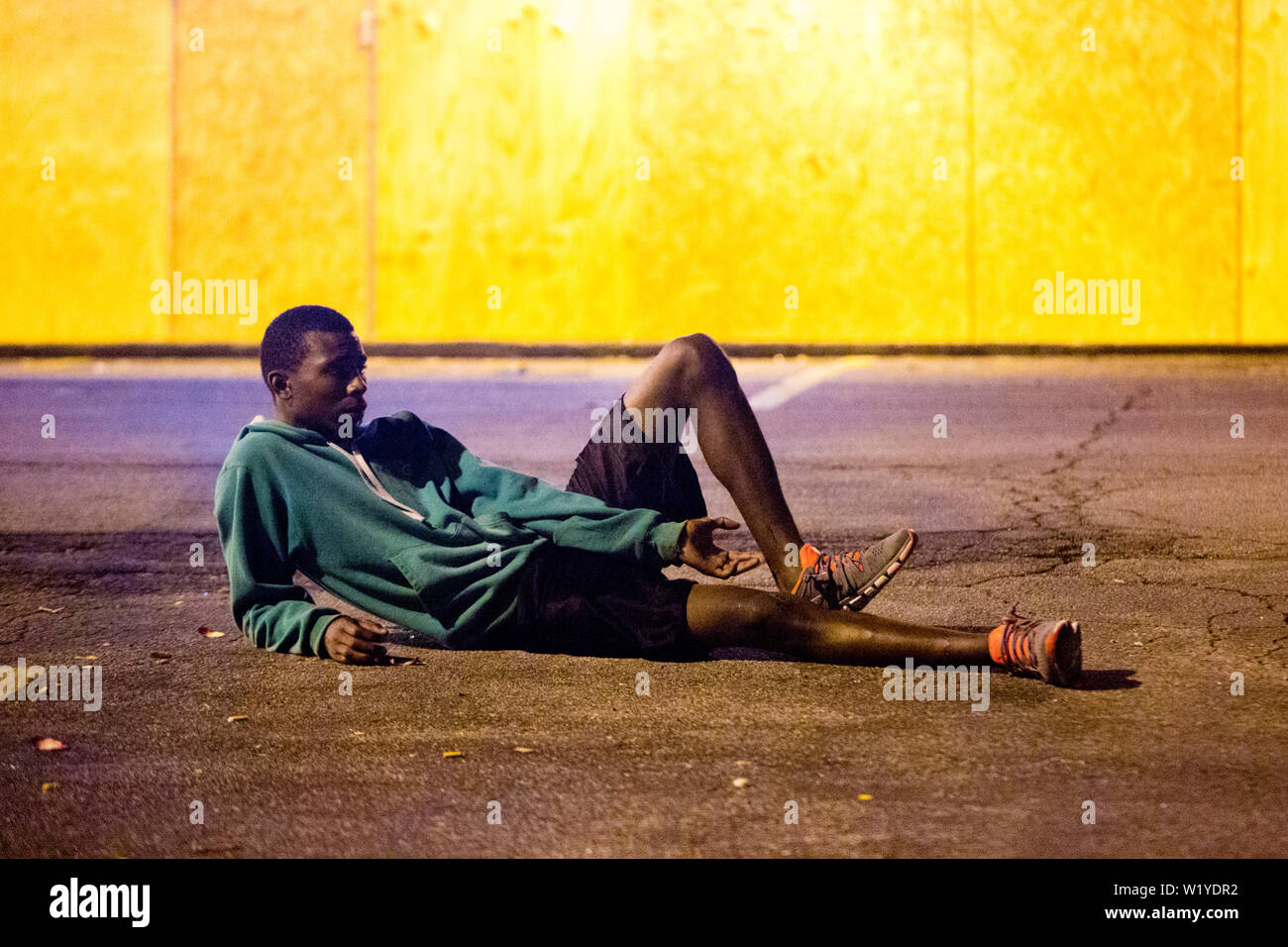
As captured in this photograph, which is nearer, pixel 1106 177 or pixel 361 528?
pixel 361 528

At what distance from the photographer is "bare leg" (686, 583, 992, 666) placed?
4777mm

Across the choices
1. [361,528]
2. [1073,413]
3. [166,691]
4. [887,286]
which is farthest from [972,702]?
[887,286]

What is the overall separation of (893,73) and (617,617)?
39.4 feet

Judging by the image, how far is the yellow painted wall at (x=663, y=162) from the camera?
15969 millimetres

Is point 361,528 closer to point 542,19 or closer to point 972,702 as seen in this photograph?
point 972,702

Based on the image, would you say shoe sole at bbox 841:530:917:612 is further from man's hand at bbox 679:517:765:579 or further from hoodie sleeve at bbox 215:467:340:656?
hoodie sleeve at bbox 215:467:340:656

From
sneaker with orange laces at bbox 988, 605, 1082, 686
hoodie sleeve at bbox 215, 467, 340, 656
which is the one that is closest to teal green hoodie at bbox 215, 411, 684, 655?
hoodie sleeve at bbox 215, 467, 340, 656

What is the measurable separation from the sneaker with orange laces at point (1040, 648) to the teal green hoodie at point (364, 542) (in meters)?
0.93

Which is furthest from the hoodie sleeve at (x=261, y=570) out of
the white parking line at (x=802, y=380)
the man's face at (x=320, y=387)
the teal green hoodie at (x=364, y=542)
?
the white parking line at (x=802, y=380)

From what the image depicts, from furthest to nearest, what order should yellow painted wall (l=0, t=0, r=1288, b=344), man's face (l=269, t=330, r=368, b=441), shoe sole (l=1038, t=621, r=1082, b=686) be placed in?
yellow painted wall (l=0, t=0, r=1288, b=344) → man's face (l=269, t=330, r=368, b=441) → shoe sole (l=1038, t=621, r=1082, b=686)

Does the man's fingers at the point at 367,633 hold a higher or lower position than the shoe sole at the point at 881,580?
lower

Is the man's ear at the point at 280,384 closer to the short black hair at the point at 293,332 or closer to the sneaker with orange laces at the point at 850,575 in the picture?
the short black hair at the point at 293,332

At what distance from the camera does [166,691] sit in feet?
16.1

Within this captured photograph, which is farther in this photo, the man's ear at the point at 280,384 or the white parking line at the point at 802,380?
the white parking line at the point at 802,380
